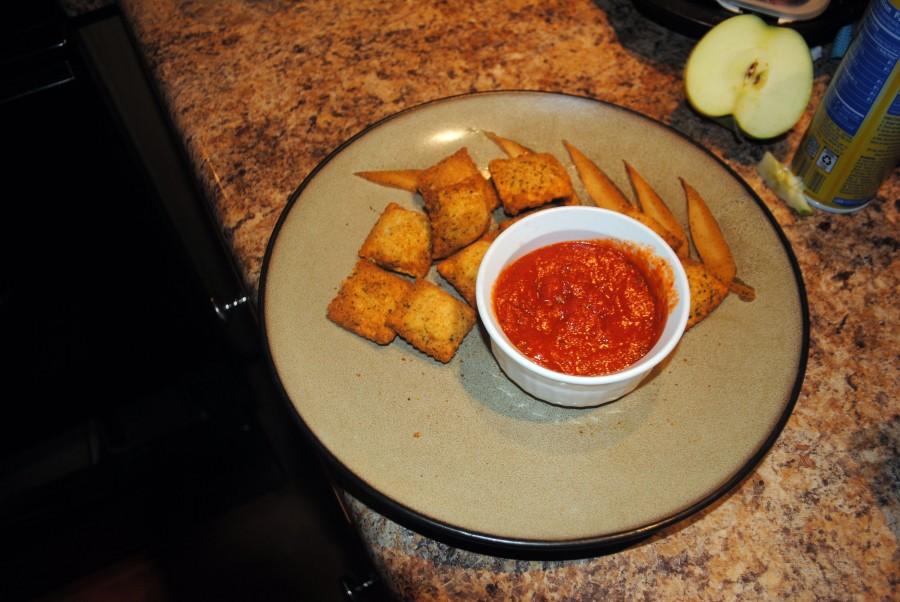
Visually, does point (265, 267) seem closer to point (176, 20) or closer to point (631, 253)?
point (631, 253)

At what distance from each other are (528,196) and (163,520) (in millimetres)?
1986

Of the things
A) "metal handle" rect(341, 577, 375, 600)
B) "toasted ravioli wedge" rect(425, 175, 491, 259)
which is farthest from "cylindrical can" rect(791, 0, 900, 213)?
"metal handle" rect(341, 577, 375, 600)

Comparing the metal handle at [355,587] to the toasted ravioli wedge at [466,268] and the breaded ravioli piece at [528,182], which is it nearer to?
the toasted ravioli wedge at [466,268]

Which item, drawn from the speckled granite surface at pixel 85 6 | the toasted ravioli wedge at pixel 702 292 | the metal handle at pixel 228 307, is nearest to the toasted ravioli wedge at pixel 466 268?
the toasted ravioli wedge at pixel 702 292

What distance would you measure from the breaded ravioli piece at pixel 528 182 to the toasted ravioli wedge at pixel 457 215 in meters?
0.06

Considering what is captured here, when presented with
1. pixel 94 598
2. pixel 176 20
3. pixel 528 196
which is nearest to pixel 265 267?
pixel 528 196

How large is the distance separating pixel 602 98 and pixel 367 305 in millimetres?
1048

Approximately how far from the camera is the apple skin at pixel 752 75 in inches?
71.6

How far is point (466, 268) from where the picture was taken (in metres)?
1.58

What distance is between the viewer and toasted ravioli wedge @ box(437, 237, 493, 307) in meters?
1.57

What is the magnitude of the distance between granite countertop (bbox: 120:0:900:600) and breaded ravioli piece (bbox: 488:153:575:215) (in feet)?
1.72

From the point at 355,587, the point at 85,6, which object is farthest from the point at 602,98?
the point at 85,6

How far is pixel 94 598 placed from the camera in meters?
2.62

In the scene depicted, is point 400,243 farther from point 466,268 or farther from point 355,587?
point 355,587
